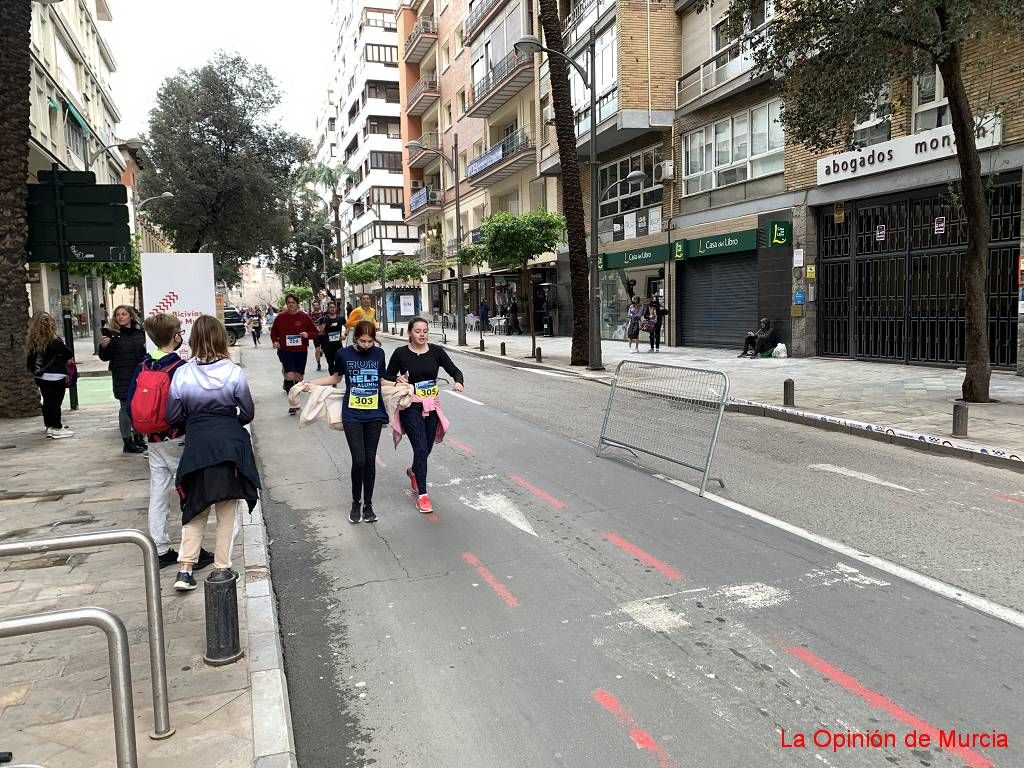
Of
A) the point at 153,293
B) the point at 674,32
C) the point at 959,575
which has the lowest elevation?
the point at 959,575

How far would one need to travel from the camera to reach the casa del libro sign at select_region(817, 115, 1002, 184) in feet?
49.4

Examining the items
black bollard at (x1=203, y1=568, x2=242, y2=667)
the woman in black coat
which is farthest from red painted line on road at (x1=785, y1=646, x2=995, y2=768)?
the woman in black coat

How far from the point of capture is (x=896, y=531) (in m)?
5.89

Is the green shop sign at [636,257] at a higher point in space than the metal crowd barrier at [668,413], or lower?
higher

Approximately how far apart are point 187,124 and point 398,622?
36374 millimetres

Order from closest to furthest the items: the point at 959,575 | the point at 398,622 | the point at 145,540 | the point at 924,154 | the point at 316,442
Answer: the point at 145,540
the point at 398,622
the point at 959,575
the point at 316,442
the point at 924,154

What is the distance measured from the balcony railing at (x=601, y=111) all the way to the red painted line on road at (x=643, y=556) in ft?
73.5

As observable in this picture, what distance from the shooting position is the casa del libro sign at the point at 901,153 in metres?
15.1

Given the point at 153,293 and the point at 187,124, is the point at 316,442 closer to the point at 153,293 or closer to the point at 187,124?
the point at 153,293

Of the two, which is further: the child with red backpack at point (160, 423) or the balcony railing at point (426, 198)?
the balcony railing at point (426, 198)

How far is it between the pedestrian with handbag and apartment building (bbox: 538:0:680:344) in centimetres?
1679

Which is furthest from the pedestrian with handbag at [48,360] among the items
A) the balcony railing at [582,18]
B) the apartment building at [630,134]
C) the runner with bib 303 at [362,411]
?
the balcony railing at [582,18]

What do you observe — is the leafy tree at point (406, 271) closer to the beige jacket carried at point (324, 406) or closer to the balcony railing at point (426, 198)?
the balcony railing at point (426, 198)

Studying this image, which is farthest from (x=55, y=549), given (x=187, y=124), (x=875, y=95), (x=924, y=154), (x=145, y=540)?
(x=187, y=124)
